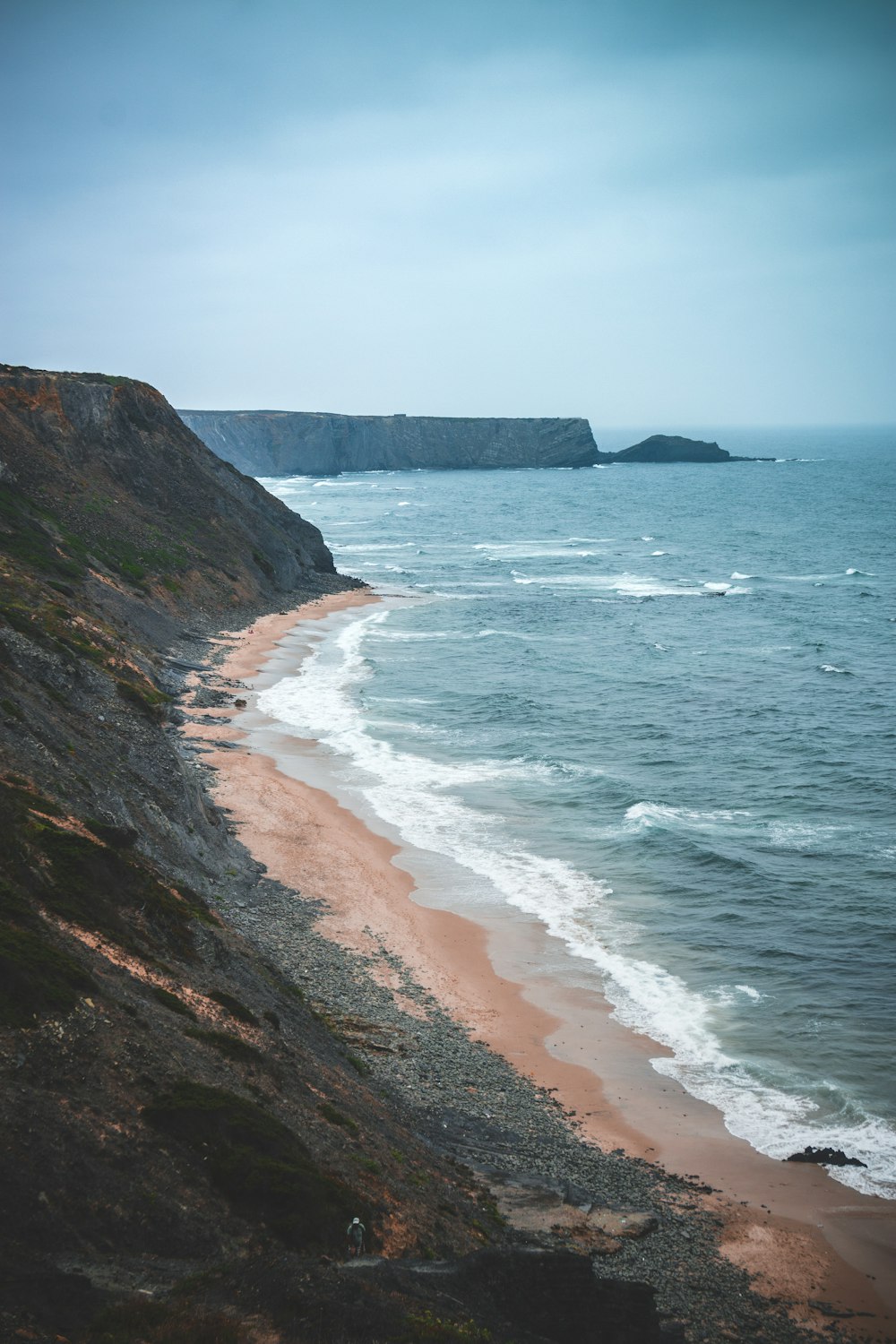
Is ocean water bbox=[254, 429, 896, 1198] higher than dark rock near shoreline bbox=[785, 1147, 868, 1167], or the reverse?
ocean water bbox=[254, 429, 896, 1198]

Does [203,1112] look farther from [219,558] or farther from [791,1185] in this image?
[219,558]

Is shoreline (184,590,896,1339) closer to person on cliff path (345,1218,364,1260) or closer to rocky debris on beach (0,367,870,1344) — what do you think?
rocky debris on beach (0,367,870,1344)

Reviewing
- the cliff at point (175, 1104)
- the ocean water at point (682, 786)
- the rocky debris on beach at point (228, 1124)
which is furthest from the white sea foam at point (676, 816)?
the cliff at point (175, 1104)

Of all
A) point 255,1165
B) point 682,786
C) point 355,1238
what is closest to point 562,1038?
point 355,1238

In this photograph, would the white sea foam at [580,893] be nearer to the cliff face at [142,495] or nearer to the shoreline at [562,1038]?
the shoreline at [562,1038]

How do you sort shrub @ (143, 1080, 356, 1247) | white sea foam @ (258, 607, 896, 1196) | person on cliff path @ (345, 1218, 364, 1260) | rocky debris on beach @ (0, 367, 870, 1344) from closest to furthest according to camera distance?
rocky debris on beach @ (0, 367, 870, 1344)
shrub @ (143, 1080, 356, 1247)
person on cliff path @ (345, 1218, 364, 1260)
white sea foam @ (258, 607, 896, 1196)

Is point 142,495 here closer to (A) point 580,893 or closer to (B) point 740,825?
(B) point 740,825

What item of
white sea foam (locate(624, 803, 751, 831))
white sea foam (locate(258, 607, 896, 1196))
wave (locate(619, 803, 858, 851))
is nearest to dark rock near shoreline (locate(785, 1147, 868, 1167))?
white sea foam (locate(258, 607, 896, 1196))
